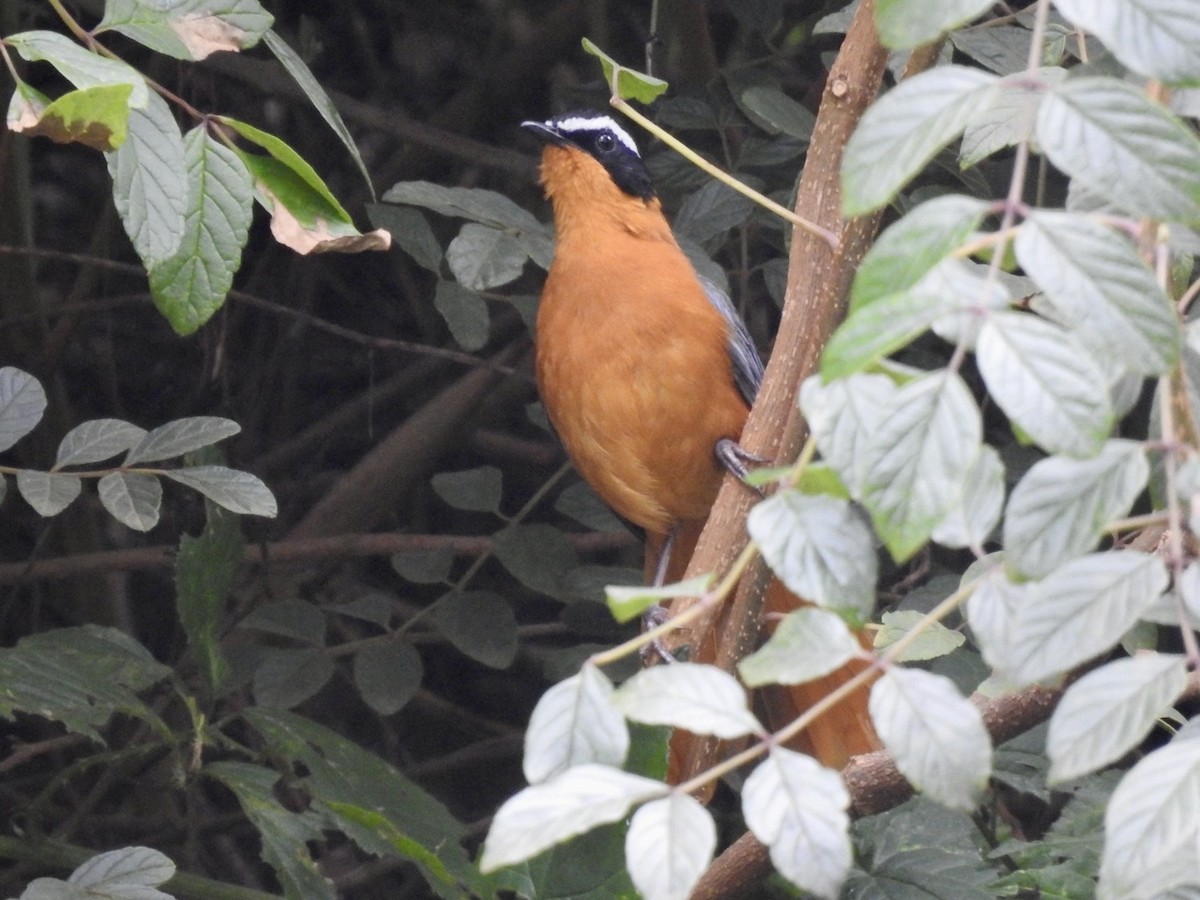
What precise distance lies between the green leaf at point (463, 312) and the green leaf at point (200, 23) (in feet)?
4.81

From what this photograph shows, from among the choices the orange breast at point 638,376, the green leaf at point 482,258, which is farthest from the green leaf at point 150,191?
the orange breast at point 638,376

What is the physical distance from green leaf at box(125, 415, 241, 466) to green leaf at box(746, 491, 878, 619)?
4.31ft

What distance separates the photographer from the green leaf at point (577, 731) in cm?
107

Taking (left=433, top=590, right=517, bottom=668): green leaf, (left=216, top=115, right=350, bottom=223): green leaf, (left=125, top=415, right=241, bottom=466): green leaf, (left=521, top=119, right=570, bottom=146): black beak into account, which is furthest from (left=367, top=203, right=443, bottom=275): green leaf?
(left=216, top=115, right=350, bottom=223): green leaf

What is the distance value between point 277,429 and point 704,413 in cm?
184

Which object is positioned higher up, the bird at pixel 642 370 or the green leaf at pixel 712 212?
the green leaf at pixel 712 212

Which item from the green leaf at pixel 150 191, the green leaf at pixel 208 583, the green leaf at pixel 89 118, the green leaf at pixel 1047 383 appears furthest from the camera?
the green leaf at pixel 208 583

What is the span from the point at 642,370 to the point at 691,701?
85.2 inches

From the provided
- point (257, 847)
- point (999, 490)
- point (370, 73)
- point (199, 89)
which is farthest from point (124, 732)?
point (999, 490)

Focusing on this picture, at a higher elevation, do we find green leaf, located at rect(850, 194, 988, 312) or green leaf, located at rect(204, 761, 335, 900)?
green leaf, located at rect(850, 194, 988, 312)

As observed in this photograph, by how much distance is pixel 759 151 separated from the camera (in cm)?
331

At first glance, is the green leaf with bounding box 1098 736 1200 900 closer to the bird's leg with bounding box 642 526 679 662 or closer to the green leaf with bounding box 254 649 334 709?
the bird's leg with bounding box 642 526 679 662

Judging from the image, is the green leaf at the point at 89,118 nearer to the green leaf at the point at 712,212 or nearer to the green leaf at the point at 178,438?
the green leaf at the point at 178,438

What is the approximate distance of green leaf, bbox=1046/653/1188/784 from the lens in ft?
3.15
